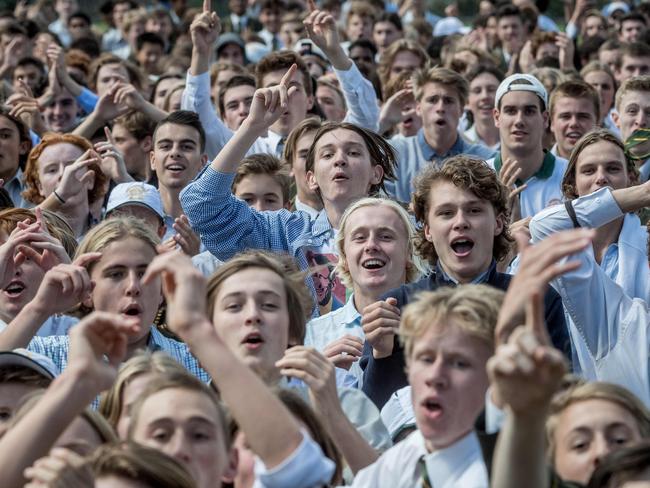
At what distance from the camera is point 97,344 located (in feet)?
13.4

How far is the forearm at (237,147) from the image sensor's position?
6.98 metres

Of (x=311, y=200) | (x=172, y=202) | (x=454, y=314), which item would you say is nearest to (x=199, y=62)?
(x=172, y=202)

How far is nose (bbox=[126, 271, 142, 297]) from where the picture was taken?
19.8 feet

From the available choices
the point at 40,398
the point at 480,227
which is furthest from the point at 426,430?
the point at 480,227

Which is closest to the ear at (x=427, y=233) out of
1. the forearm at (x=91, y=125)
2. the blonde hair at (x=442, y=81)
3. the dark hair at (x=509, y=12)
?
the blonde hair at (x=442, y=81)

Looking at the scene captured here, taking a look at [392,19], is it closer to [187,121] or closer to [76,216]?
[187,121]

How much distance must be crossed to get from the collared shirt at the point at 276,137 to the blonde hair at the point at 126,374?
4721 millimetres

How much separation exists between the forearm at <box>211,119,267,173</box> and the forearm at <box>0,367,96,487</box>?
3.13 m

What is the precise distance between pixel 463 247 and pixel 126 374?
1901mm

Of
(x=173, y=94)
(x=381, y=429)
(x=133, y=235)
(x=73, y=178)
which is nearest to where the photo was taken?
(x=381, y=429)

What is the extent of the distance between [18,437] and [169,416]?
0.45 meters

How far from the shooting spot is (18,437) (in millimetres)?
3984

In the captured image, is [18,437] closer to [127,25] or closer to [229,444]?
[229,444]

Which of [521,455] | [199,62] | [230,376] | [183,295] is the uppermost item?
[199,62]
